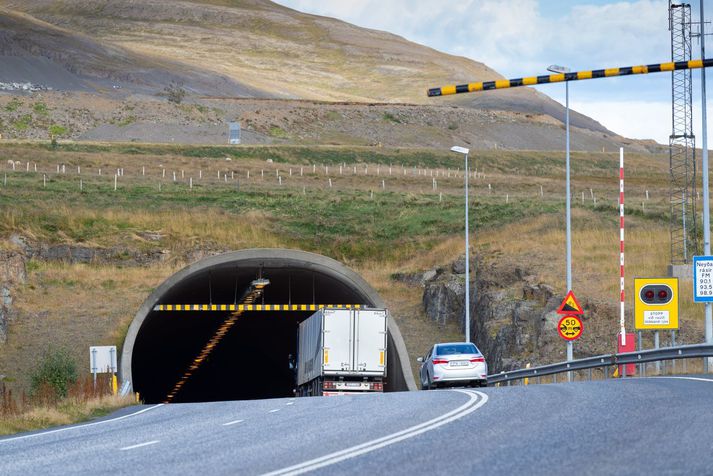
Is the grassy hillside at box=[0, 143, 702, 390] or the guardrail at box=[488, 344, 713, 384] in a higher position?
Answer: the grassy hillside at box=[0, 143, 702, 390]

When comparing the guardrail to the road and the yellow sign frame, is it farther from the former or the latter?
the road

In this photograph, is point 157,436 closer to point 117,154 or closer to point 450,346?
point 450,346

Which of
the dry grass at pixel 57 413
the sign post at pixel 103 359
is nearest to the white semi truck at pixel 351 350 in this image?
the sign post at pixel 103 359

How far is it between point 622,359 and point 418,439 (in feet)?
63.9

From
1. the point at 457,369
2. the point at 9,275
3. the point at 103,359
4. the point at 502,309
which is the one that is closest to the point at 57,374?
the point at 103,359

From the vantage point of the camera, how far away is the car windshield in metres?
36.7

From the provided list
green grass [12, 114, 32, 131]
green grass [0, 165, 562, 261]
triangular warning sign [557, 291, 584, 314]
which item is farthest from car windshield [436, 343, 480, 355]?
green grass [12, 114, 32, 131]

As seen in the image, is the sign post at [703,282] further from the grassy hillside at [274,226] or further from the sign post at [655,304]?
the grassy hillside at [274,226]

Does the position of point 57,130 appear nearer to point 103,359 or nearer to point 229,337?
point 229,337

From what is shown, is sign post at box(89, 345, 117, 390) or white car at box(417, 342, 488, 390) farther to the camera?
sign post at box(89, 345, 117, 390)

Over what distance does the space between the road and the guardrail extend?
24.1 feet

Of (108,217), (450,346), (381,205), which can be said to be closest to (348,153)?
(381,205)

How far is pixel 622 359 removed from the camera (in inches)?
1308

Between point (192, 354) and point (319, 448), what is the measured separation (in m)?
51.2
